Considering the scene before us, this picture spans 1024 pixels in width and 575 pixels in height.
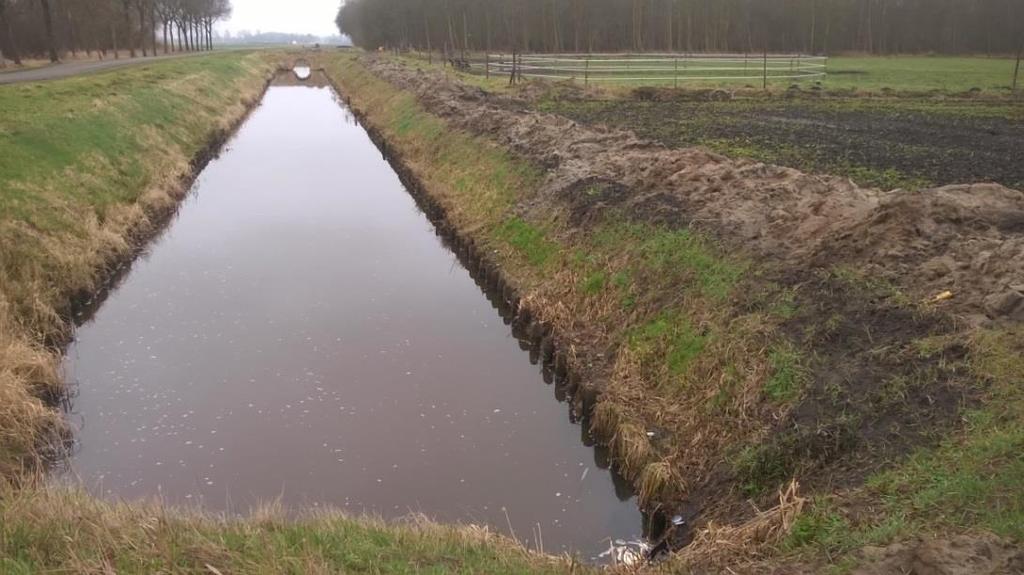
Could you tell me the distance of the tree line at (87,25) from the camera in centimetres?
5156

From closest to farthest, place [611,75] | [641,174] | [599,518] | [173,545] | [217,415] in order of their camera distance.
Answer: [173,545]
[599,518]
[217,415]
[641,174]
[611,75]

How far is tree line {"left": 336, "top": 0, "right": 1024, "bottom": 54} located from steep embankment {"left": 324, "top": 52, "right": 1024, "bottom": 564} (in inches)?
2602

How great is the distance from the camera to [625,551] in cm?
741

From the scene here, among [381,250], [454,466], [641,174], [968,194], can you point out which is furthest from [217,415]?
[968,194]

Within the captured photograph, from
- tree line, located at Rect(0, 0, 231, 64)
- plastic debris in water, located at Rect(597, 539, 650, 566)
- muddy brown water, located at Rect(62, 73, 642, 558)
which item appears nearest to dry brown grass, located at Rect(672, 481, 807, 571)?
plastic debris in water, located at Rect(597, 539, 650, 566)

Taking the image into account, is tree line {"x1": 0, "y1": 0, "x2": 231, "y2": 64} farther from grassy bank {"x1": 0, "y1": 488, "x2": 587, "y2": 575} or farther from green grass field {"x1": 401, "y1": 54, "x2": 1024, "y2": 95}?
grassy bank {"x1": 0, "y1": 488, "x2": 587, "y2": 575}

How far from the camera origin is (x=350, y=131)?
36188 mm

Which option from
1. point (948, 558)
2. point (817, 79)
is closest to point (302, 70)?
point (817, 79)

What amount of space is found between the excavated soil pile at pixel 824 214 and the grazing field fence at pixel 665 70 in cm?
2681

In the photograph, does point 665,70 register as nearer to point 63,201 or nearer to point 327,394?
point 63,201

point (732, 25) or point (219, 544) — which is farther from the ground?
point (732, 25)

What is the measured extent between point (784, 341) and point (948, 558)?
156 inches

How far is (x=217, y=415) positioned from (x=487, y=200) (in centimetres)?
986

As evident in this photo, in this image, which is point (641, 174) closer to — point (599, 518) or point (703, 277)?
point (703, 277)
